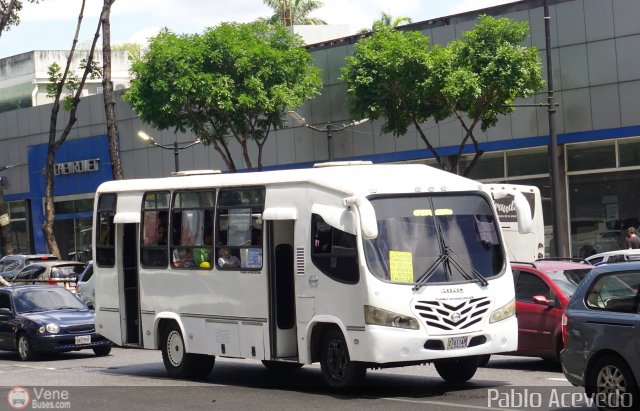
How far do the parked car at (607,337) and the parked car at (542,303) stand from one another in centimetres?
463

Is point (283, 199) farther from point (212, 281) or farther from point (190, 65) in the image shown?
point (190, 65)

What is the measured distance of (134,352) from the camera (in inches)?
940

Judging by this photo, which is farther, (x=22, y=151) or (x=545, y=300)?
(x=22, y=151)

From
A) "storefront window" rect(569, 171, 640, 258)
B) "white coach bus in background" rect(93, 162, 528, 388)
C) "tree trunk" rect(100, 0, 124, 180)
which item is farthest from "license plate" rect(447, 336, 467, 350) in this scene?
"tree trunk" rect(100, 0, 124, 180)

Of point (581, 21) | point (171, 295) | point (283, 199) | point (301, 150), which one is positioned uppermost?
point (581, 21)

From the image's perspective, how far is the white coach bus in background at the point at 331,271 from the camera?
13.5 meters

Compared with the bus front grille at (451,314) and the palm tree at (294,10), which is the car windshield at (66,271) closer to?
the bus front grille at (451,314)

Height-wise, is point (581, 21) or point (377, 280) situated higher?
point (581, 21)

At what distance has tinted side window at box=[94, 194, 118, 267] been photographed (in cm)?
1842

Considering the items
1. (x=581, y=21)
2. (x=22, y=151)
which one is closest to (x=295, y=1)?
(x=22, y=151)

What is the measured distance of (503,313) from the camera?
1408 cm

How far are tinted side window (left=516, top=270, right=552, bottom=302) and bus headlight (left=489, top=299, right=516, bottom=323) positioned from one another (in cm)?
280

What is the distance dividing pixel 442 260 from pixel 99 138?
146 feet

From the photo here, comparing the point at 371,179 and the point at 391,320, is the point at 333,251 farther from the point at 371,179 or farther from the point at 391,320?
the point at 391,320
